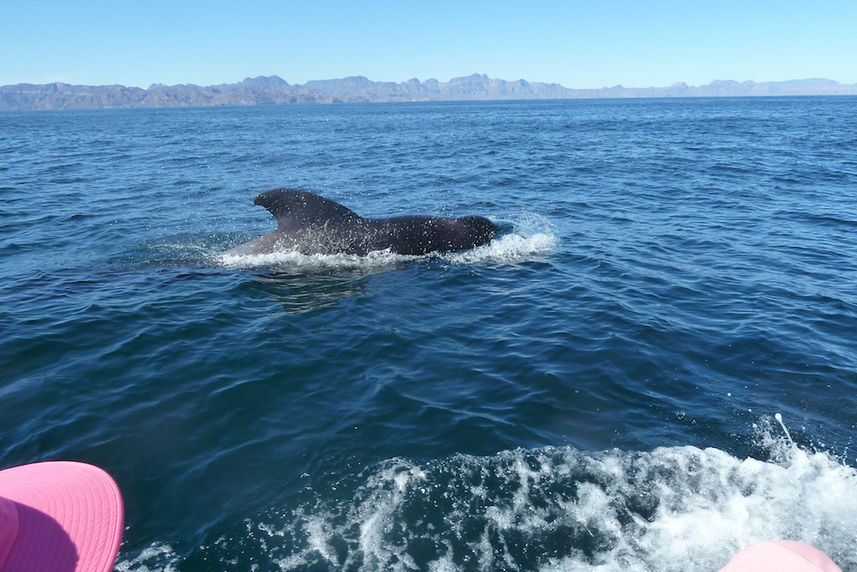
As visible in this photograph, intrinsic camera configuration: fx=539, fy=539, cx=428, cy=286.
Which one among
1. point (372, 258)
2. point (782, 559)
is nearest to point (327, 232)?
point (372, 258)

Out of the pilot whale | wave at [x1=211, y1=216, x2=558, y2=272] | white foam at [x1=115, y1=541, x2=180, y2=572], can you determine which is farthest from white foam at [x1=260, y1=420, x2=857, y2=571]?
the pilot whale

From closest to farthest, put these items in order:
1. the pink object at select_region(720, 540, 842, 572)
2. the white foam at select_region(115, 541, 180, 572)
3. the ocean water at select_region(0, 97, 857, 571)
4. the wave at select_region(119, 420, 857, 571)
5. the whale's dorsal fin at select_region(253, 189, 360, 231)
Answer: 1. the pink object at select_region(720, 540, 842, 572)
2. the white foam at select_region(115, 541, 180, 572)
3. the wave at select_region(119, 420, 857, 571)
4. the ocean water at select_region(0, 97, 857, 571)
5. the whale's dorsal fin at select_region(253, 189, 360, 231)

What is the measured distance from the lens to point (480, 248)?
16812 millimetres

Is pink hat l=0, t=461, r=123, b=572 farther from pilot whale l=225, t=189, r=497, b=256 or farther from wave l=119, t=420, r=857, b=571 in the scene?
pilot whale l=225, t=189, r=497, b=256

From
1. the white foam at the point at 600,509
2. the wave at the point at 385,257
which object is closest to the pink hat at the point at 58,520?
the white foam at the point at 600,509

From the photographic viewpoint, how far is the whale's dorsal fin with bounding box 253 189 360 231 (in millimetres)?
14961

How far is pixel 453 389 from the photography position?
30.7ft

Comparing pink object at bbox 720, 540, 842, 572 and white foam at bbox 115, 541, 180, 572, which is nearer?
pink object at bbox 720, 540, 842, 572

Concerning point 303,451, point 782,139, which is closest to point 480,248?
point 303,451

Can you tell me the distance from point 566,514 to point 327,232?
10940 millimetres

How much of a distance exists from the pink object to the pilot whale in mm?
13208

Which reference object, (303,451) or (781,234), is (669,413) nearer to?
(303,451)

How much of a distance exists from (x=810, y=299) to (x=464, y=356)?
9.30 m

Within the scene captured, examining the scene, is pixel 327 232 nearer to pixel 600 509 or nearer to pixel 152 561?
pixel 152 561
